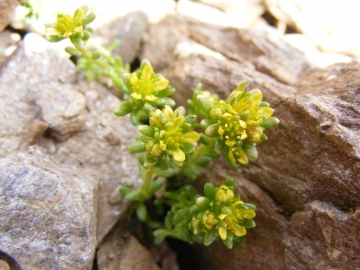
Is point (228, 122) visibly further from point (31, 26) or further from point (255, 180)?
point (31, 26)

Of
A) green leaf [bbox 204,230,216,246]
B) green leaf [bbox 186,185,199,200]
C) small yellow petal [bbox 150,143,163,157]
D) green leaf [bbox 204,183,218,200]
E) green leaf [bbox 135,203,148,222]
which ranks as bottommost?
green leaf [bbox 135,203,148,222]

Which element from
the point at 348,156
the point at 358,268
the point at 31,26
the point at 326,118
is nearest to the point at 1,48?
the point at 31,26

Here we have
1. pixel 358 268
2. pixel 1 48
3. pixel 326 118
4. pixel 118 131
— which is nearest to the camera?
pixel 358 268

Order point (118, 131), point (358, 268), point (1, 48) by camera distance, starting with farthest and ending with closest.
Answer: point (118, 131) → point (1, 48) → point (358, 268)

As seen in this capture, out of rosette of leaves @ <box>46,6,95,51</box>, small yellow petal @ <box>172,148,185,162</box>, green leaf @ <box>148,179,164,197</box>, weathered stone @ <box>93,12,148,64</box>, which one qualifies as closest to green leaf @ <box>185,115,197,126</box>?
small yellow petal @ <box>172,148,185,162</box>

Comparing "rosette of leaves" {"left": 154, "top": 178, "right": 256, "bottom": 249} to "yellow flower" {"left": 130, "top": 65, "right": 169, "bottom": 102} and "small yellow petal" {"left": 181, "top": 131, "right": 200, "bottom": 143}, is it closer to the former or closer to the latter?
"small yellow petal" {"left": 181, "top": 131, "right": 200, "bottom": 143}

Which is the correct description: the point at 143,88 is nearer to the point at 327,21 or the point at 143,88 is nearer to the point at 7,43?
the point at 7,43
